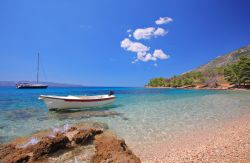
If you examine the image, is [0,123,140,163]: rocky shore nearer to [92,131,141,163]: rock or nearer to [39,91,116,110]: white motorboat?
[92,131,141,163]: rock

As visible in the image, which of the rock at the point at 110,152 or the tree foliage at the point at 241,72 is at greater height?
the tree foliage at the point at 241,72

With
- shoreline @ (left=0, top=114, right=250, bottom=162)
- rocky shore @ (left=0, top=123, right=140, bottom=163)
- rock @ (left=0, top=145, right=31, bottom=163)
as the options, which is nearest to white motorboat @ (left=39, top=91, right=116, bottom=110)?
shoreline @ (left=0, top=114, right=250, bottom=162)

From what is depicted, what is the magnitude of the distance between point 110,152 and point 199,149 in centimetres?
437

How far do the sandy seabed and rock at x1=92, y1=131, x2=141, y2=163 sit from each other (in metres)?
2.14

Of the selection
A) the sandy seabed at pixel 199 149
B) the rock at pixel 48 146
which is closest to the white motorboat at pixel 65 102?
the sandy seabed at pixel 199 149

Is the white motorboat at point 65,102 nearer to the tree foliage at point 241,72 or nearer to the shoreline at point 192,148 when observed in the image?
the shoreline at point 192,148

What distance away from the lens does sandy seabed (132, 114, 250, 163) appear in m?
5.22

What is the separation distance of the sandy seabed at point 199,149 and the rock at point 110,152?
2.14 m

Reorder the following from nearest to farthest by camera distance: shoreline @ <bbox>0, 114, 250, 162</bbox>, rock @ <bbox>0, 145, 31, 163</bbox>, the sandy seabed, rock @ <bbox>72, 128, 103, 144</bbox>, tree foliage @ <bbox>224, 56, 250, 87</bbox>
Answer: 1. rock @ <bbox>0, 145, 31, 163</bbox>
2. rock @ <bbox>72, 128, 103, 144</bbox>
3. shoreline @ <bbox>0, 114, 250, 162</bbox>
4. the sandy seabed
5. tree foliage @ <bbox>224, 56, 250, 87</bbox>

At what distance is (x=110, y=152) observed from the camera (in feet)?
11.6

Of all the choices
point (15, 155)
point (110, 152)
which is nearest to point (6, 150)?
point (15, 155)

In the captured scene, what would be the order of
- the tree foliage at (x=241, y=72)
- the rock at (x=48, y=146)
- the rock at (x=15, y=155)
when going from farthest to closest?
the tree foliage at (x=241, y=72) < the rock at (x=48, y=146) < the rock at (x=15, y=155)

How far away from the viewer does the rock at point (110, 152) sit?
131 inches

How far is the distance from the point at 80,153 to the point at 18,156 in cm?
132
